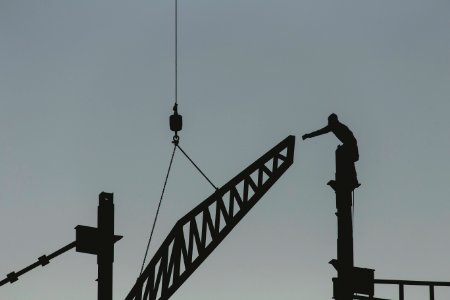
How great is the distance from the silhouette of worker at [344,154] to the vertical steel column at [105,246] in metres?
4.33

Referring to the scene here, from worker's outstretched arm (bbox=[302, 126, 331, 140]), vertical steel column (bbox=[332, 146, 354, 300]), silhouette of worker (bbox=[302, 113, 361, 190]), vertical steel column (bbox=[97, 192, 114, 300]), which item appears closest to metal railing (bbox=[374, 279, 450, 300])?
vertical steel column (bbox=[332, 146, 354, 300])

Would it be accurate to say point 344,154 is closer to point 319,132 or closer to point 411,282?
point 319,132

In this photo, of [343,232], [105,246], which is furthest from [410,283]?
[105,246]

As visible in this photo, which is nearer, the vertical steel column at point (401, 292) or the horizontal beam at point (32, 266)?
the horizontal beam at point (32, 266)

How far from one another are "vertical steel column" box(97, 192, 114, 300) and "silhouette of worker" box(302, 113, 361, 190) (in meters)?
4.33

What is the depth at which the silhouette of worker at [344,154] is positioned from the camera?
13.7 metres

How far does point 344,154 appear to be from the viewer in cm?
1380

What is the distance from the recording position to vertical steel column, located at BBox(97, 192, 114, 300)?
1163 centimetres

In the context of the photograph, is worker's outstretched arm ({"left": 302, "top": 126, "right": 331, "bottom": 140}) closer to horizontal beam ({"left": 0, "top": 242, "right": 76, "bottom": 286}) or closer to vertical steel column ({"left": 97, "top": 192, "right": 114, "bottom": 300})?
vertical steel column ({"left": 97, "top": 192, "right": 114, "bottom": 300})

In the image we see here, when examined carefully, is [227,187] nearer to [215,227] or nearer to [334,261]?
[215,227]

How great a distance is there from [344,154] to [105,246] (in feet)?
16.3

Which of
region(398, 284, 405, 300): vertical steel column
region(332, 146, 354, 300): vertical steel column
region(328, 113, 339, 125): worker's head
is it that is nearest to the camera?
region(332, 146, 354, 300): vertical steel column

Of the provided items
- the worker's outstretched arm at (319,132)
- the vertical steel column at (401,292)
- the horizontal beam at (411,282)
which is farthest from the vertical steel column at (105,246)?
the vertical steel column at (401,292)

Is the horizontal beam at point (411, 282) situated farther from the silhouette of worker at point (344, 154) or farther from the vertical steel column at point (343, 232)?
the silhouette of worker at point (344, 154)
